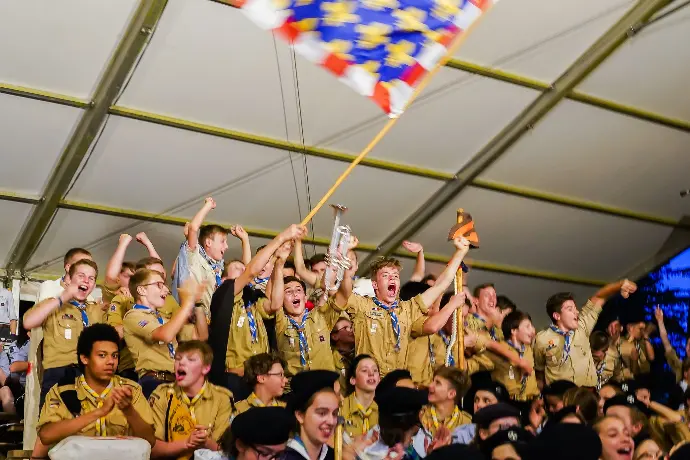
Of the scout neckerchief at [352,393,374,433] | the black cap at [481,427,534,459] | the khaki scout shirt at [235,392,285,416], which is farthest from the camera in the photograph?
the scout neckerchief at [352,393,374,433]

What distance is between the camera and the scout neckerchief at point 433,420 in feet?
23.6

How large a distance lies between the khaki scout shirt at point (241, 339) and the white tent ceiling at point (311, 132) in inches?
93.3

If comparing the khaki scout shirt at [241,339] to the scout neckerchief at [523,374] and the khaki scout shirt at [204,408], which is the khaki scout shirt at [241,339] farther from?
the scout neckerchief at [523,374]

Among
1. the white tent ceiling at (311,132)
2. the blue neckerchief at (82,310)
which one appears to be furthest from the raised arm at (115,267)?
the white tent ceiling at (311,132)

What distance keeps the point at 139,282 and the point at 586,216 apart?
6.58 meters

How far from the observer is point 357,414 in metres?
7.14

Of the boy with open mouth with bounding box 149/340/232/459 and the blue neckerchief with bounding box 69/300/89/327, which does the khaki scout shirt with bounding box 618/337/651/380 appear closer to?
the boy with open mouth with bounding box 149/340/232/459

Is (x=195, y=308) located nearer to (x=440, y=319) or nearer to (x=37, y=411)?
(x=37, y=411)

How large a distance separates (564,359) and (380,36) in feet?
16.2

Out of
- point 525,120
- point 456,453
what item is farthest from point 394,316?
point 456,453

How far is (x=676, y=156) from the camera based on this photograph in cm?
1154

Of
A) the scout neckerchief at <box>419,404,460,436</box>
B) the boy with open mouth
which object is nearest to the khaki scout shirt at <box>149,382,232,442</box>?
the boy with open mouth

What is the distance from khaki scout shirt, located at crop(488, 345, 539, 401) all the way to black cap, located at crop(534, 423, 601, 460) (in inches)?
145

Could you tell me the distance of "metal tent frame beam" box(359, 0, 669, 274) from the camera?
390 inches
